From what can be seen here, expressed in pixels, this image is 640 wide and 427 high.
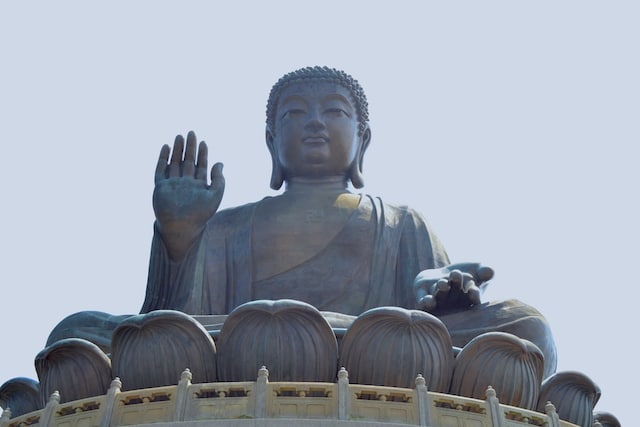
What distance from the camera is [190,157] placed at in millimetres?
16016

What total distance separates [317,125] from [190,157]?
1962mm

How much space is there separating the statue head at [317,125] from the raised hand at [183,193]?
5.81 ft

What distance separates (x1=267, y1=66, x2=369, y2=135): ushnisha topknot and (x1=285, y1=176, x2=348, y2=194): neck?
0.65m

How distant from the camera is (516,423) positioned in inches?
520

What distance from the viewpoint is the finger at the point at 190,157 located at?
52.2ft

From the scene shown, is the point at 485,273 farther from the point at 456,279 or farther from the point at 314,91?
the point at 314,91

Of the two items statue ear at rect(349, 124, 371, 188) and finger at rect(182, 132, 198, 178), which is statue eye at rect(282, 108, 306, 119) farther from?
finger at rect(182, 132, 198, 178)

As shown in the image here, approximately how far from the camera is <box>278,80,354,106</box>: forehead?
17.8 metres

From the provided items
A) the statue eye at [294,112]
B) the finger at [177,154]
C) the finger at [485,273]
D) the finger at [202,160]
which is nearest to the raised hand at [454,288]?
the finger at [485,273]

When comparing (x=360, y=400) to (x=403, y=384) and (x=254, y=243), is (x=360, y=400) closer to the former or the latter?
(x=403, y=384)

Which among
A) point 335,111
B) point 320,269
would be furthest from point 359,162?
point 320,269

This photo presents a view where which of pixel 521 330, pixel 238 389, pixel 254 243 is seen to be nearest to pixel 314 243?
pixel 254 243

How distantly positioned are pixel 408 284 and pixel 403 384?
3166 mm

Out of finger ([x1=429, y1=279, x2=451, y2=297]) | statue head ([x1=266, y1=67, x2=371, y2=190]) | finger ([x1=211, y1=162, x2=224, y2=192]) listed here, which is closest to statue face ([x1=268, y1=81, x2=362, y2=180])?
statue head ([x1=266, y1=67, x2=371, y2=190])
